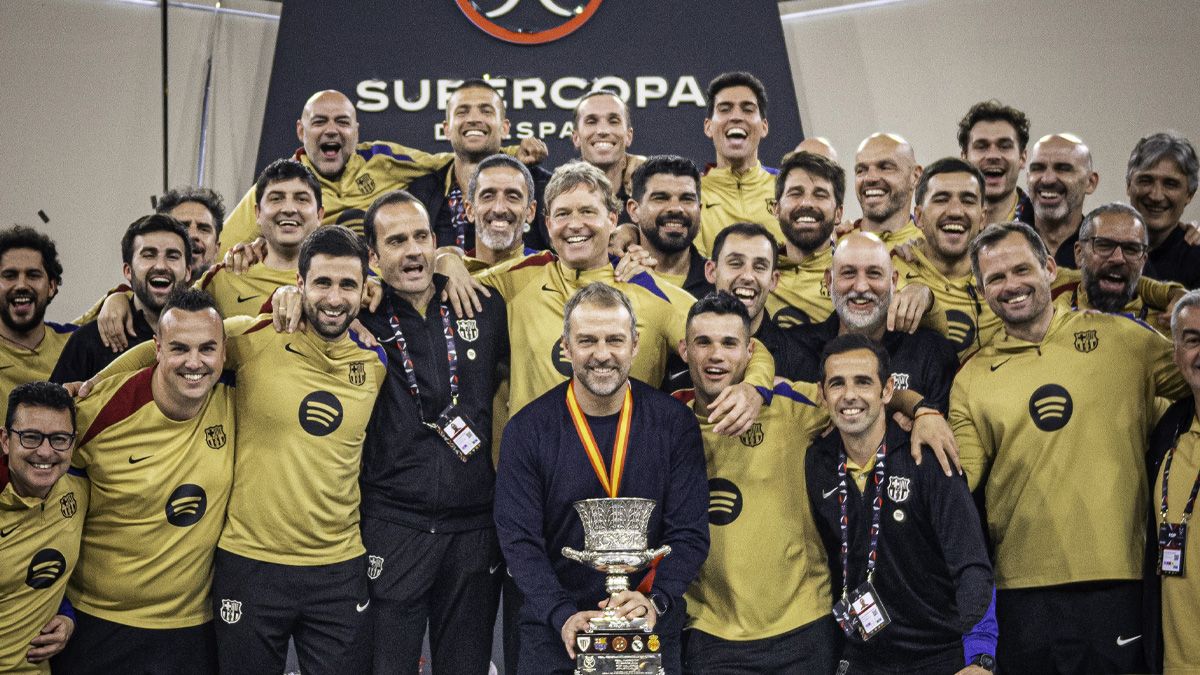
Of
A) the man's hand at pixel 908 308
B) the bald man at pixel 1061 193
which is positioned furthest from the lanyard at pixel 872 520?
the bald man at pixel 1061 193

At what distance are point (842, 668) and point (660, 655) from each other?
0.69 meters

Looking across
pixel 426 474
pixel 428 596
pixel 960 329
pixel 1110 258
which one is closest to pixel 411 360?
pixel 426 474

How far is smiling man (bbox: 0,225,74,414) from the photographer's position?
195 inches

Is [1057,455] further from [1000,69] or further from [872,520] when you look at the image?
[1000,69]

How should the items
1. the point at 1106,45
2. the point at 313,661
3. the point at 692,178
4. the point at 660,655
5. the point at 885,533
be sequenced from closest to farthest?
the point at 660,655
the point at 885,533
the point at 313,661
the point at 692,178
the point at 1106,45

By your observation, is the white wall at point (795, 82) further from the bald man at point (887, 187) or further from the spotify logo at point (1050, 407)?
the spotify logo at point (1050, 407)

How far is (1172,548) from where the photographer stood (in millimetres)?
Answer: 3777

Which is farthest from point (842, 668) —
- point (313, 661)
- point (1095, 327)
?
point (313, 661)

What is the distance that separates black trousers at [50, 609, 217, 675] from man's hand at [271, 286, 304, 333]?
1.06 meters

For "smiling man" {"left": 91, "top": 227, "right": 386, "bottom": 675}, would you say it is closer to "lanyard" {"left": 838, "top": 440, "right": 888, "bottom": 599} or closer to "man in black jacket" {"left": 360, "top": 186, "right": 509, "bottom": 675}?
"man in black jacket" {"left": 360, "top": 186, "right": 509, "bottom": 675}

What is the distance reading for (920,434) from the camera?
12.7 ft

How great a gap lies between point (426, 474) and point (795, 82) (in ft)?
14.8

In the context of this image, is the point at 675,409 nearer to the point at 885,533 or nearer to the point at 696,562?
the point at 696,562

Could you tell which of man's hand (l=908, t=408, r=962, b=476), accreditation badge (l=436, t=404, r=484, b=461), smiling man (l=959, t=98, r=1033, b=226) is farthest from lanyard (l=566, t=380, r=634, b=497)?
smiling man (l=959, t=98, r=1033, b=226)
